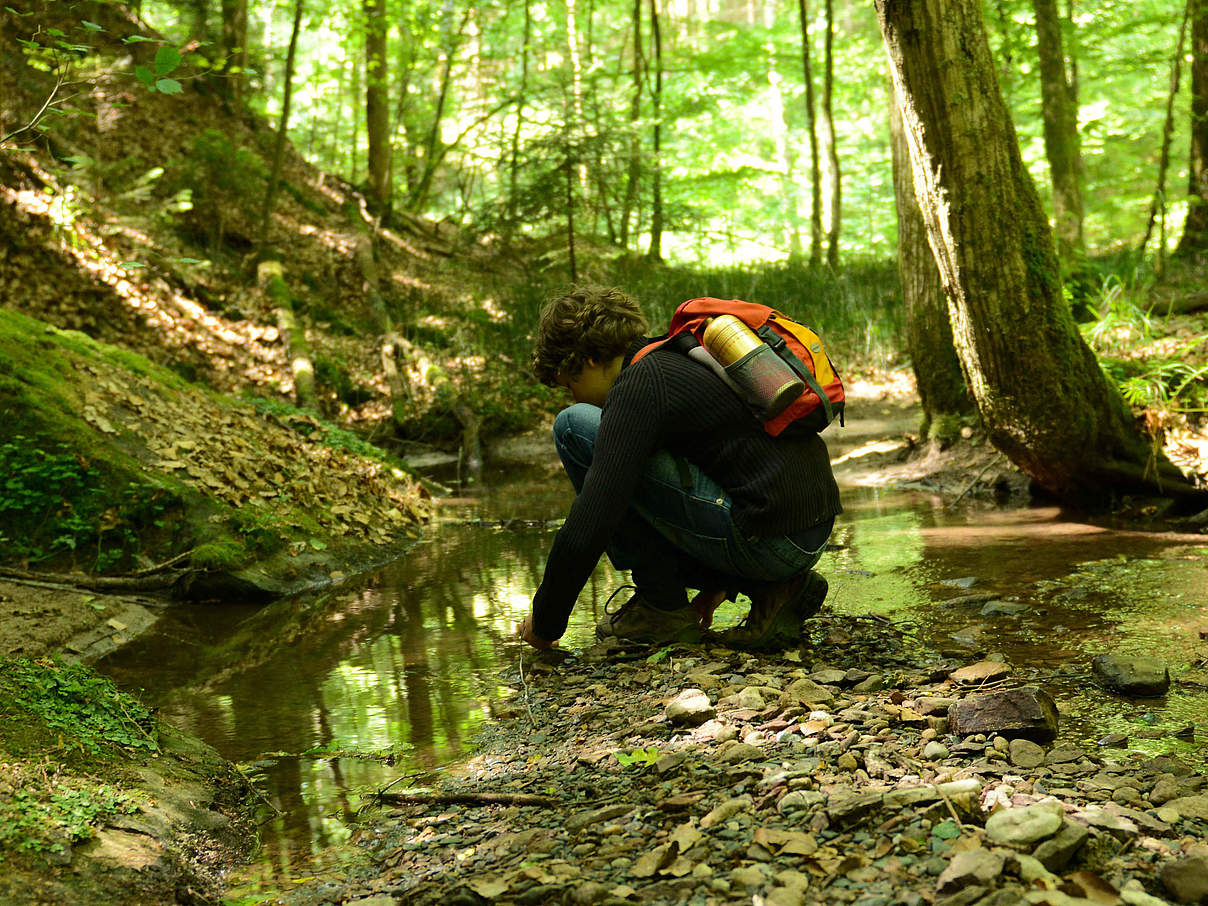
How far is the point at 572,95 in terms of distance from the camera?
41.3ft

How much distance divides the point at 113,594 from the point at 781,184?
3040cm

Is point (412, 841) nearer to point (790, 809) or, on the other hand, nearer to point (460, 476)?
point (790, 809)

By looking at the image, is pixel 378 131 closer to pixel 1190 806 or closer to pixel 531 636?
pixel 531 636

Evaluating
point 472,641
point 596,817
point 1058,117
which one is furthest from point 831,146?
point 596,817

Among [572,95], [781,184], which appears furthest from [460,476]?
[781,184]

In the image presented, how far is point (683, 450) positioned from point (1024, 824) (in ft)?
5.46

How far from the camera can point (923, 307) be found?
7.20m

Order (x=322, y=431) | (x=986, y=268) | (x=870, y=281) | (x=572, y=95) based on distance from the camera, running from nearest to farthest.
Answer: (x=986, y=268) < (x=322, y=431) < (x=572, y=95) < (x=870, y=281)

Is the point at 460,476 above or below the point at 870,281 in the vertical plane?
below

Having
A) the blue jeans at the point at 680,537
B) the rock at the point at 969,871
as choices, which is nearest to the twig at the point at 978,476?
the blue jeans at the point at 680,537

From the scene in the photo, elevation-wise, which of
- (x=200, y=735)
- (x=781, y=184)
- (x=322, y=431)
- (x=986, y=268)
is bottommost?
(x=200, y=735)

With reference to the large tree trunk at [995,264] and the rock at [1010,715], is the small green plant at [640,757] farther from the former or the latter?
the large tree trunk at [995,264]

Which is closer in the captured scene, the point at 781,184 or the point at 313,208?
the point at 313,208

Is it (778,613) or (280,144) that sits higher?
(280,144)
